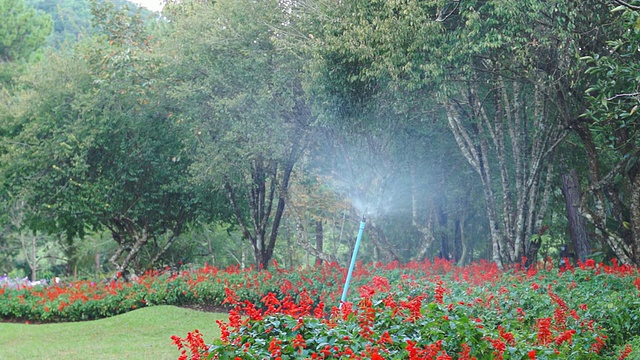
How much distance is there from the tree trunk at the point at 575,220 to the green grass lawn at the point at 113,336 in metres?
7.64

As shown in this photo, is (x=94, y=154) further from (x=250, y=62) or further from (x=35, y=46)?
(x=35, y=46)

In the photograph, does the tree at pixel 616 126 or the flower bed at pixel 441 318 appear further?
the tree at pixel 616 126

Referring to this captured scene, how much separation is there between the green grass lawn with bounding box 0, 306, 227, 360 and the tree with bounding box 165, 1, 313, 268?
3925 millimetres

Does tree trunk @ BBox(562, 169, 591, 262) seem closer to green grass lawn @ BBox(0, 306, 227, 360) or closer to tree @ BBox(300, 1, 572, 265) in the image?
tree @ BBox(300, 1, 572, 265)

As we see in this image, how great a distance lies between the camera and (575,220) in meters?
15.7

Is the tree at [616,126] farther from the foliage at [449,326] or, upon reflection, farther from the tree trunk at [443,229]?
the tree trunk at [443,229]

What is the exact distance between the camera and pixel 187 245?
2769 centimetres

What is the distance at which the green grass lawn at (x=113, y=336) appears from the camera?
1089 cm

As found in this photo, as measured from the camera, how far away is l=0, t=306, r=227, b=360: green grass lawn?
429 inches

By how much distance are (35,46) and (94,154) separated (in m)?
15.7

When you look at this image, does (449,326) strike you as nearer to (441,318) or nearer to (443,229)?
(441,318)

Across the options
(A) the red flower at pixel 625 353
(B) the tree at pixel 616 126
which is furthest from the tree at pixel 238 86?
(A) the red flower at pixel 625 353

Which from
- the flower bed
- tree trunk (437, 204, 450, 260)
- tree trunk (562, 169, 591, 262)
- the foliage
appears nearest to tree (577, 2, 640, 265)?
the flower bed

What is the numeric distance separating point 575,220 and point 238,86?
7.97 meters
